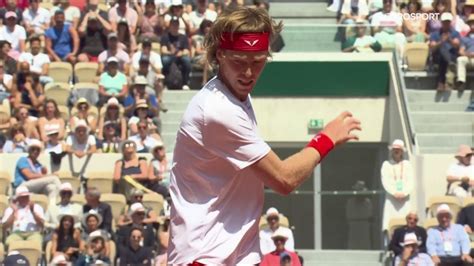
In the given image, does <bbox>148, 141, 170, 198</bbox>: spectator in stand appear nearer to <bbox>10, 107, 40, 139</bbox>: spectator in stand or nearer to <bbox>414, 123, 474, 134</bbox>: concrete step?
<bbox>10, 107, 40, 139</bbox>: spectator in stand

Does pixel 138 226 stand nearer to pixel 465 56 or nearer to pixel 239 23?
pixel 465 56

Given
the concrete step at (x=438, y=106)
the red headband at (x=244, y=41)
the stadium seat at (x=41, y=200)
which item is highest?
the red headband at (x=244, y=41)

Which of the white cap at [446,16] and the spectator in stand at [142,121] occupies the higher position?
the white cap at [446,16]

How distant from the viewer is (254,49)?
526 centimetres

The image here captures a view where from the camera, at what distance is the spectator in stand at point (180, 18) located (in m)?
19.8

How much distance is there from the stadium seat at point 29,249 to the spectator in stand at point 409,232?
4.00 metres

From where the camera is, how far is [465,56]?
19172 mm

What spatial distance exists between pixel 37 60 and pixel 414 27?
5396 millimetres

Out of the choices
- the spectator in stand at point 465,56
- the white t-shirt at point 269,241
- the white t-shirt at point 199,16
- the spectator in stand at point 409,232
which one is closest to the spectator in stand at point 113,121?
the white t-shirt at point 199,16

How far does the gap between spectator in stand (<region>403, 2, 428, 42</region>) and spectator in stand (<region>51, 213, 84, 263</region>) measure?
640 cm

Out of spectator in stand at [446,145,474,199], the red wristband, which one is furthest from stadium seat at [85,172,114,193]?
the red wristband

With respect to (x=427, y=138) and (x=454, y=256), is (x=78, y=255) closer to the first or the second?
(x=454, y=256)

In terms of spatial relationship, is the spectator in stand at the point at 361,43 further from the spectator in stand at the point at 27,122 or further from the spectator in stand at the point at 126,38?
the spectator in stand at the point at 27,122

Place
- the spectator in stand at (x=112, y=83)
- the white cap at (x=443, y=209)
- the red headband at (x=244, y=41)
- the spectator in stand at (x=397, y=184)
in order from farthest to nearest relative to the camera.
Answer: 1. the spectator in stand at (x=112, y=83)
2. the spectator in stand at (x=397, y=184)
3. the white cap at (x=443, y=209)
4. the red headband at (x=244, y=41)
